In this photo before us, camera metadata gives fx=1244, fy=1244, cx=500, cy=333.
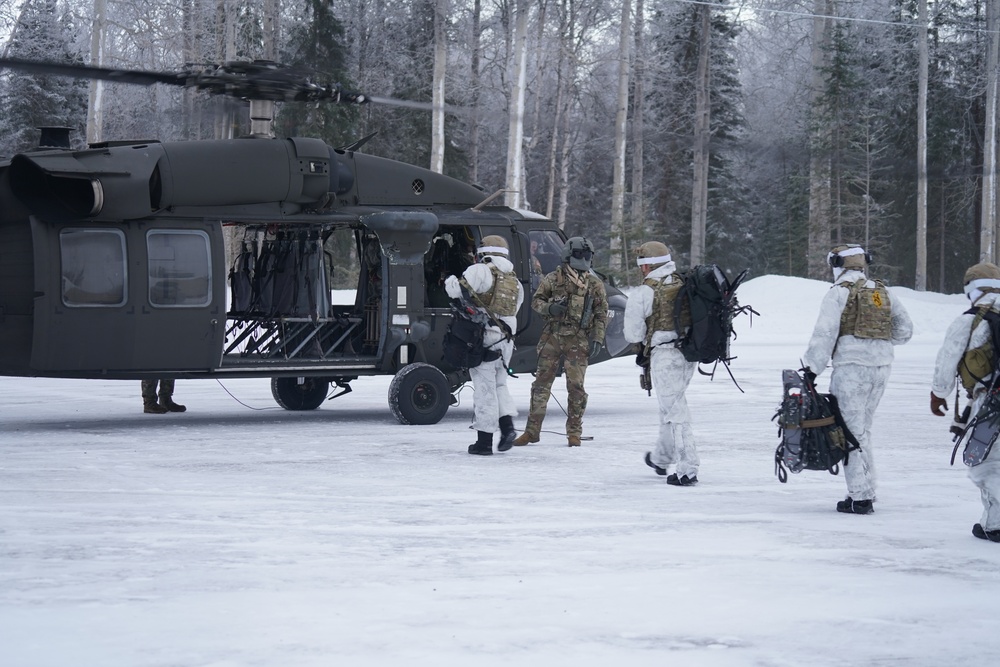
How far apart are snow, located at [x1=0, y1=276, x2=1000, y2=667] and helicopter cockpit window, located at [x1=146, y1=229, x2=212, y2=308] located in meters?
1.33

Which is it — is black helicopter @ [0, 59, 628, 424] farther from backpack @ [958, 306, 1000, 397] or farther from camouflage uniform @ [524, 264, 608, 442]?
backpack @ [958, 306, 1000, 397]

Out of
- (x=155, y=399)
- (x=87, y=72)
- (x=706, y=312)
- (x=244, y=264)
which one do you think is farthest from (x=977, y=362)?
(x=244, y=264)

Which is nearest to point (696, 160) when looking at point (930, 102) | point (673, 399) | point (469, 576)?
point (930, 102)

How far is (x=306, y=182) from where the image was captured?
1298 cm

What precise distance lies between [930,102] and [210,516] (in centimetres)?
4462

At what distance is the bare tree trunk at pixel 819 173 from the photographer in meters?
41.2

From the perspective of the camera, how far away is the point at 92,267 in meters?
11.9

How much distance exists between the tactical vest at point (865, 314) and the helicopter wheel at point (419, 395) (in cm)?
582

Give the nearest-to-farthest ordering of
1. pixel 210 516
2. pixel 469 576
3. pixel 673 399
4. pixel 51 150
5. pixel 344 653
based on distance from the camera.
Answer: pixel 344 653, pixel 469 576, pixel 210 516, pixel 673 399, pixel 51 150

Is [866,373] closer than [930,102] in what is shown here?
Yes

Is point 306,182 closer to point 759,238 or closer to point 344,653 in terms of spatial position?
point 344,653

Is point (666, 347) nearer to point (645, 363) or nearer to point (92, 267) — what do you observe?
point (645, 363)

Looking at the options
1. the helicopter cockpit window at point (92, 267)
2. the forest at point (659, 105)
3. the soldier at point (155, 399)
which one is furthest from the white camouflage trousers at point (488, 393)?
the forest at point (659, 105)

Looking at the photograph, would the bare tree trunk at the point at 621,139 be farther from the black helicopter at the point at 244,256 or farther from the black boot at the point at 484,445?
the black boot at the point at 484,445
